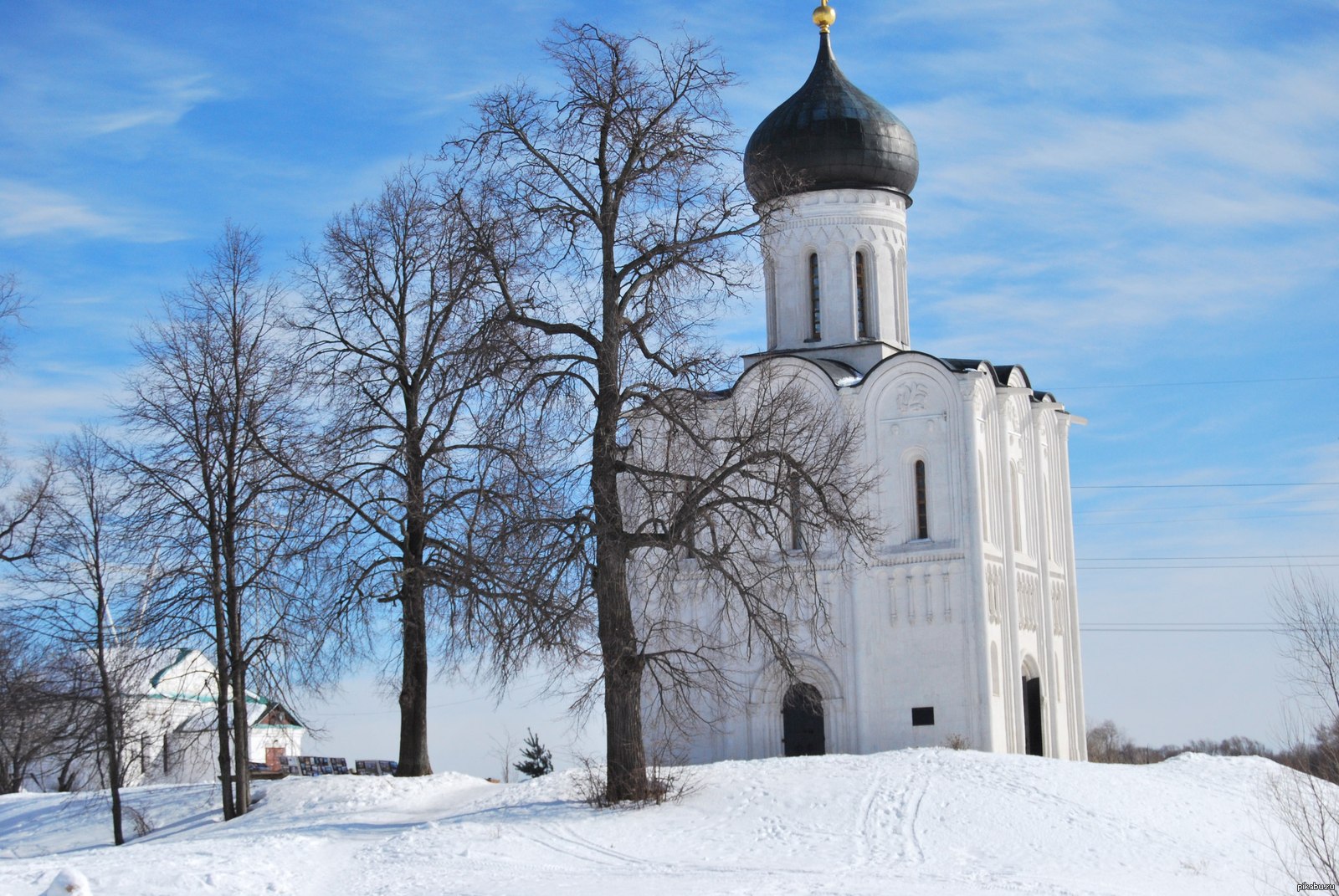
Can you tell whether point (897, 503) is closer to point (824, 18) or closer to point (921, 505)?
Result: point (921, 505)

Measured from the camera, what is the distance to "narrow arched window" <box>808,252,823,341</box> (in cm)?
3002

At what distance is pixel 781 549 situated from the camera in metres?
18.2

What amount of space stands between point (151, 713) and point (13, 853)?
9.11ft

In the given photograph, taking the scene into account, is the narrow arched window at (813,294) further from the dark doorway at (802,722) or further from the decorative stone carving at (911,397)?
the dark doorway at (802,722)

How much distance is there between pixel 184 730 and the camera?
25031mm

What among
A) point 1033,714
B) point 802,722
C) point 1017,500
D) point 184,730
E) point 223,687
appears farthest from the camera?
point 1033,714

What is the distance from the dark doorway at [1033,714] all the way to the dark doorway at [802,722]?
14.0ft

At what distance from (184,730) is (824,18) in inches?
685

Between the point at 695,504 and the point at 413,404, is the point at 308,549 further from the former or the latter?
the point at 695,504

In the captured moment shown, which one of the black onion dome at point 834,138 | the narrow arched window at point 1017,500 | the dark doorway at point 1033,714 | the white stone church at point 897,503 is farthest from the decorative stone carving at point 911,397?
the dark doorway at point 1033,714

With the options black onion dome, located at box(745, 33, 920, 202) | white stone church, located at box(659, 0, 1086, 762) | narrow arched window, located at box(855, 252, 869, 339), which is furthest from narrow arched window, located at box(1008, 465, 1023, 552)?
black onion dome, located at box(745, 33, 920, 202)

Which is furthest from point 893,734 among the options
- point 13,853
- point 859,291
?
point 13,853

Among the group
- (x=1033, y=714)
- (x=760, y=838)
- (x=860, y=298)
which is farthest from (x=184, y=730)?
(x=1033, y=714)

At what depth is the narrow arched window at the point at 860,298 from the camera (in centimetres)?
2992
